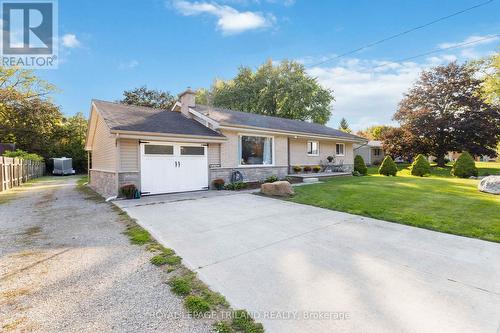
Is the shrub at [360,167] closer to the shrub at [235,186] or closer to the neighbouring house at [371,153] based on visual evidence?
the shrub at [235,186]

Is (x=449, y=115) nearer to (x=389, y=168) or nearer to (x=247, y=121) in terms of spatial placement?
(x=389, y=168)

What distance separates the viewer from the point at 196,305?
2.52 meters

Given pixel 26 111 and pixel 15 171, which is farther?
pixel 26 111

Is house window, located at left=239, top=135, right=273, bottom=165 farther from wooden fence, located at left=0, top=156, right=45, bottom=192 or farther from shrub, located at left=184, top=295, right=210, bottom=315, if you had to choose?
wooden fence, located at left=0, top=156, right=45, bottom=192

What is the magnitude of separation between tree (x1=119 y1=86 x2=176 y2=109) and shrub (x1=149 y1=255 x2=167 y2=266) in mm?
29564

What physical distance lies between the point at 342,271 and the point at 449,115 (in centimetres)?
2732

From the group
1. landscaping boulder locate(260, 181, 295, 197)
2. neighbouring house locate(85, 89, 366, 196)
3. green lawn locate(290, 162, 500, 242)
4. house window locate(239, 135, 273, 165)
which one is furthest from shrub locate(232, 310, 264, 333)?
house window locate(239, 135, 273, 165)

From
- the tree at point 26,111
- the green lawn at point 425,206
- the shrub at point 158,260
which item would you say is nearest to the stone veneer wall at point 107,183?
the shrub at point 158,260

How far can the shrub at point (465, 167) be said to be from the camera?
15.9 metres

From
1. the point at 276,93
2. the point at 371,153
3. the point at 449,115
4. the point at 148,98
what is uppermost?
the point at 276,93

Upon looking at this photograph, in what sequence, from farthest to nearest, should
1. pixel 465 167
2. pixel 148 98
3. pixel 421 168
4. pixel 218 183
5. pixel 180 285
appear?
pixel 148 98
pixel 421 168
pixel 465 167
pixel 218 183
pixel 180 285

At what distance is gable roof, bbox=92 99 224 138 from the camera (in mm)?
9235

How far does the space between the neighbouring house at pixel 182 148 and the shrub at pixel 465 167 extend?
938 centimetres

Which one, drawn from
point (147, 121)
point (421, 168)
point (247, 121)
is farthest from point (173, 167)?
point (421, 168)
